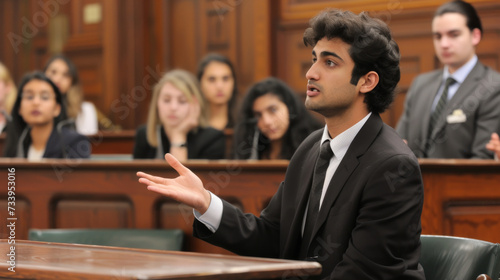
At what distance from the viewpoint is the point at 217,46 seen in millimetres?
6508

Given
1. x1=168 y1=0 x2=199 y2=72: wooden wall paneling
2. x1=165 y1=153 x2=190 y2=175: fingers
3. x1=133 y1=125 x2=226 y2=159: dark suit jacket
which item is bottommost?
x1=133 y1=125 x2=226 y2=159: dark suit jacket

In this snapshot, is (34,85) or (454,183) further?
(34,85)

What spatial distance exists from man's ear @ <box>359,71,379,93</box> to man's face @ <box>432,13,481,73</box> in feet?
7.61

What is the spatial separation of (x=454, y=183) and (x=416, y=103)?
133 cm

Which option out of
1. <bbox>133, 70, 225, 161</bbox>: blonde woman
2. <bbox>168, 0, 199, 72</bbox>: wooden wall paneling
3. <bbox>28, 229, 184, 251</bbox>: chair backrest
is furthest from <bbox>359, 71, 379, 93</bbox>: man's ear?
<bbox>168, 0, 199, 72</bbox>: wooden wall paneling

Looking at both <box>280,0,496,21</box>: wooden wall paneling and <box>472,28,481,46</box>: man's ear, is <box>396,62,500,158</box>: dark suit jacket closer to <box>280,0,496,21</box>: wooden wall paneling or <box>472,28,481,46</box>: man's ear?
<box>472,28,481,46</box>: man's ear

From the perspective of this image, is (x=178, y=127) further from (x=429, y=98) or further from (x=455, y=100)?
(x=455, y=100)

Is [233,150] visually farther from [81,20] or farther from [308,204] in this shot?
[81,20]

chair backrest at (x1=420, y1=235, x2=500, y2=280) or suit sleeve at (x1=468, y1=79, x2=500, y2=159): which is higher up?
suit sleeve at (x1=468, y1=79, x2=500, y2=159)

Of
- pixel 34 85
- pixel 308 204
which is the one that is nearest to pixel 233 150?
pixel 34 85

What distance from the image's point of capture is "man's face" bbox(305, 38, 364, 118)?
1.82 meters

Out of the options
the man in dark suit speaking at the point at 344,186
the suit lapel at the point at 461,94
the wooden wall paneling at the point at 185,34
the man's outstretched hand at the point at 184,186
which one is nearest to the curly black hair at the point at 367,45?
the man in dark suit speaking at the point at 344,186

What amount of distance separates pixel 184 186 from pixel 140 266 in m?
0.52

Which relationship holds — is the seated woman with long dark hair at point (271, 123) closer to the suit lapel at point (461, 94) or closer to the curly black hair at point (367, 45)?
the suit lapel at point (461, 94)
